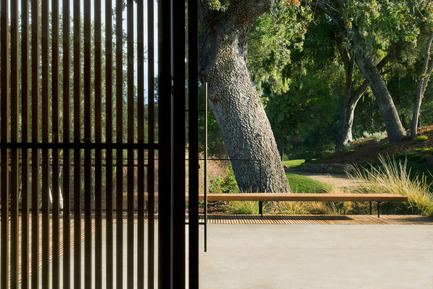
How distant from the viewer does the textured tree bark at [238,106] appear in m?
8.68

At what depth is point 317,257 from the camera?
15.5ft

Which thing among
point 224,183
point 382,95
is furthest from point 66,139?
point 382,95

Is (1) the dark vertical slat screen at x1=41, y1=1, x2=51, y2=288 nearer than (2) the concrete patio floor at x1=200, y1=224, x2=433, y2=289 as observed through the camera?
Yes

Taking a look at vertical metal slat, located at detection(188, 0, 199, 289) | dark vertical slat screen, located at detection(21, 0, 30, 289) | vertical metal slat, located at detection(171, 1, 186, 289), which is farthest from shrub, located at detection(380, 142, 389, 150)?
dark vertical slat screen, located at detection(21, 0, 30, 289)

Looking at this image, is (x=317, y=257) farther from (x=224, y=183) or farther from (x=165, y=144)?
(x=224, y=183)

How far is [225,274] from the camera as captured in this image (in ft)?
13.5

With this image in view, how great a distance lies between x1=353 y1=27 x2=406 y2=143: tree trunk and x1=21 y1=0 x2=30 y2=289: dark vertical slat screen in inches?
655

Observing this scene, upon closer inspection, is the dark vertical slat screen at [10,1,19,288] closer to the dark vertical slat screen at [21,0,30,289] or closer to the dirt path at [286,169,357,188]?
the dark vertical slat screen at [21,0,30,289]

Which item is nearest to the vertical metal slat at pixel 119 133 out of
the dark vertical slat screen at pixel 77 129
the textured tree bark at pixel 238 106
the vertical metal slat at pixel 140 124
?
the vertical metal slat at pixel 140 124

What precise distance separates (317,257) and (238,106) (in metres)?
4.62

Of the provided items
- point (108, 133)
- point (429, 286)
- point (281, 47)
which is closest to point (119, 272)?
point (108, 133)

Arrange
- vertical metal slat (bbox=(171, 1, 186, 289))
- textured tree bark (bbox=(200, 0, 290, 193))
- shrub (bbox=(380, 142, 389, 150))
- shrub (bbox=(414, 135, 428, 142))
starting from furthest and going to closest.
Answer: shrub (bbox=(380, 142, 389, 150)), shrub (bbox=(414, 135, 428, 142)), textured tree bark (bbox=(200, 0, 290, 193)), vertical metal slat (bbox=(171, 1, 186, 289))

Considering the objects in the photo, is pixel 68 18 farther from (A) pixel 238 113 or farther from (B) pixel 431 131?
(B) pixel 431 131

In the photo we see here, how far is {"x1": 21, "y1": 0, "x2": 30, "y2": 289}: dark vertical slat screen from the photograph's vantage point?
2.79 m
